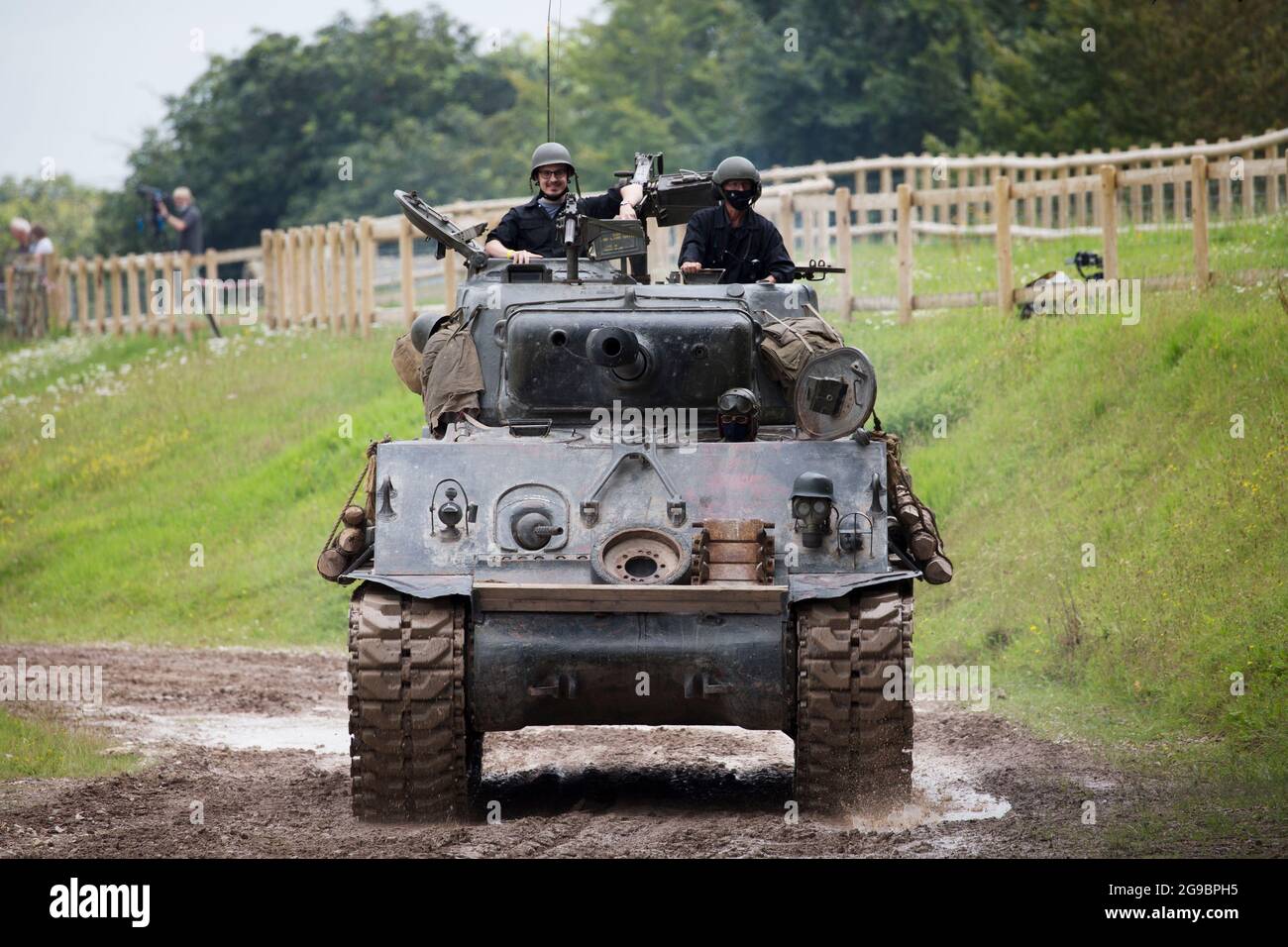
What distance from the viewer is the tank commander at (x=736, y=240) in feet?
40.3

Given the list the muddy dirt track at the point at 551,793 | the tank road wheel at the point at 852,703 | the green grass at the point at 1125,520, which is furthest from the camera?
the green grass at the point at 1125,520

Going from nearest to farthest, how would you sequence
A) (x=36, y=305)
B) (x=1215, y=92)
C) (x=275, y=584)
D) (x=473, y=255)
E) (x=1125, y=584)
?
(x=473, y=255) < (x=1125, y=584) < (x=275, y=584) < (x=1215, y=92) < (x=36, y=305)

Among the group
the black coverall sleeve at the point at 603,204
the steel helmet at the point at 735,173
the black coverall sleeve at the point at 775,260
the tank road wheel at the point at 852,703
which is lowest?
the tank road wheel at the point at 852,703

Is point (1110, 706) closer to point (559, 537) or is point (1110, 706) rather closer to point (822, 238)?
point (559, 537)

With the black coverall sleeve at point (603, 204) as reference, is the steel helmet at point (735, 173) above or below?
above

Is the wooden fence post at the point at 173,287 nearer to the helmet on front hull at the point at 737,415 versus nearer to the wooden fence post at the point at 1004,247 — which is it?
the wooden fence post at the point at 1004,247

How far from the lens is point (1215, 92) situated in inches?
1294

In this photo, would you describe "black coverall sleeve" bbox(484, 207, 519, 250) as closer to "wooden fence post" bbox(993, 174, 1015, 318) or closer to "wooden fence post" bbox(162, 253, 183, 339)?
"wooden fence post" bbox(993, 174, 1015, 318)

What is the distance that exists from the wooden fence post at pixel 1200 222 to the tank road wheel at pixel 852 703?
368 inches

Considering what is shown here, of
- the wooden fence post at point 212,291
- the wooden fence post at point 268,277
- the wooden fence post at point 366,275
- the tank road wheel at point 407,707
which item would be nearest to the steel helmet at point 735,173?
the tank road wheel at point 407,707

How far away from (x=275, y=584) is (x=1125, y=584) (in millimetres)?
8058

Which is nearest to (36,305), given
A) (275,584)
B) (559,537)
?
(275,584)

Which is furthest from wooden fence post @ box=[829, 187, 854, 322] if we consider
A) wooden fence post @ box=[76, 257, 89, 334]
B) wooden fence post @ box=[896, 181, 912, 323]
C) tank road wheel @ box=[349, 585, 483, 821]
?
wooden fence post @ box=[76, 257, 89, 334]

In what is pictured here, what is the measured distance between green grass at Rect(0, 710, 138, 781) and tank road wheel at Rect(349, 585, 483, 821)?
2.52 metres
